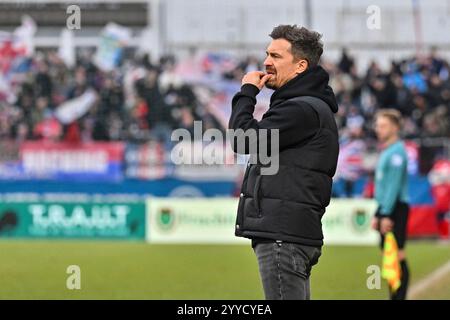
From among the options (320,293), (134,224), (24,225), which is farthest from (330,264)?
(24,225)

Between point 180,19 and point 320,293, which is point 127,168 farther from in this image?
point 320,293

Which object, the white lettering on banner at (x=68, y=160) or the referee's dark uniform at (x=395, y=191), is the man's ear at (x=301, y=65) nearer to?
the referee's dark uniform at (x=395, y=191)

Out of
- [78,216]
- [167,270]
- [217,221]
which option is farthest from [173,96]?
[167,270]

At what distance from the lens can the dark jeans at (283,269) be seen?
6.10 metres

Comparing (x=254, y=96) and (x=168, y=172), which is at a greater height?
(x=254, y=96)

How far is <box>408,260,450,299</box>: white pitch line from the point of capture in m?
12.8

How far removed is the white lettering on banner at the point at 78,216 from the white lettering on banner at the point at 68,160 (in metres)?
2.51

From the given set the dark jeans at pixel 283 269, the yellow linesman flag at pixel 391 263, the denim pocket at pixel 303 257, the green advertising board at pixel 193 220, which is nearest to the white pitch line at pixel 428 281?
the yellow linesman flag at pixel 391 263

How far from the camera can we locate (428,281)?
47.2 feet

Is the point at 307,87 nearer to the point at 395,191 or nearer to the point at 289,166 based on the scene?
the point at 289,166

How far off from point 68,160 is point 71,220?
2.91 m

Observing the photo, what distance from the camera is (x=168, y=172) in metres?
24.8

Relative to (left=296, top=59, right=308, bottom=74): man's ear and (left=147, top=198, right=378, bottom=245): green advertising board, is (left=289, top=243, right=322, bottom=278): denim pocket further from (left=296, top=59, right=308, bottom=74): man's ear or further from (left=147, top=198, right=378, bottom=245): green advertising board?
(left=147, top=198, right=378, bottom=245): green advertising board

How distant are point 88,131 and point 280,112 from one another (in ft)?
68.5
